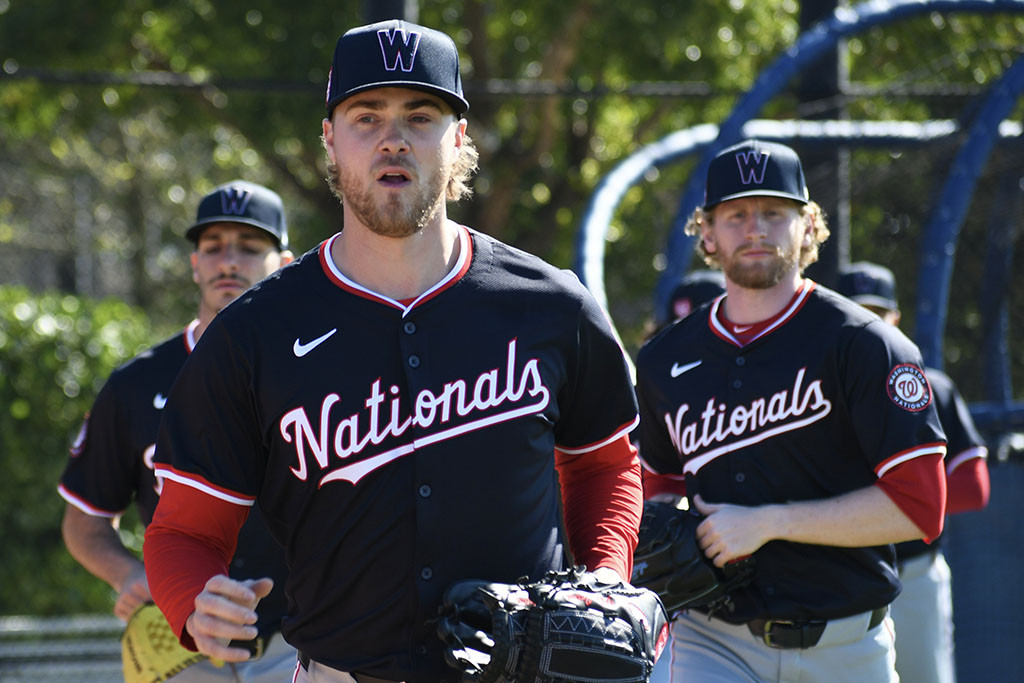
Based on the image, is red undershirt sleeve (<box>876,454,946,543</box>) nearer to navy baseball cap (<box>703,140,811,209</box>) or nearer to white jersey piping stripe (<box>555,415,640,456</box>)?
navy baseball cap (<box>703,140,811,209</box>)

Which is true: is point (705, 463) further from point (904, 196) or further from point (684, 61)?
point (684, 61)

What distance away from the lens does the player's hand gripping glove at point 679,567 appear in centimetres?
386

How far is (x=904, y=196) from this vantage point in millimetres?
7301

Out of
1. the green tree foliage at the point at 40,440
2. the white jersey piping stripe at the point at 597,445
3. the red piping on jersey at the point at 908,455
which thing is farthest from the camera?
the green tree foliage at the point at 40,440

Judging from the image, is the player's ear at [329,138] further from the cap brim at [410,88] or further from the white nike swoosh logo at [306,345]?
the white nike swoosh logo at [306,345]

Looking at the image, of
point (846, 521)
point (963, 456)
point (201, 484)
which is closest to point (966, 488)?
point (963, 456)

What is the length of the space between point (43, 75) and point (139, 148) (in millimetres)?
12115

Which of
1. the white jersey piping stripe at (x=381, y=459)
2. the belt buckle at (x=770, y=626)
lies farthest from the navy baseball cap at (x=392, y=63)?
the belt buckle at (x=770, y=626)

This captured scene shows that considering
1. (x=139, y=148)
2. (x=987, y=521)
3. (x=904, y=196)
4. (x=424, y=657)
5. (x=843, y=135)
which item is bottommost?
(x=424, y=657)

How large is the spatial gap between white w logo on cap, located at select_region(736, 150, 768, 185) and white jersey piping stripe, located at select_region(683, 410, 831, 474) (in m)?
0.84

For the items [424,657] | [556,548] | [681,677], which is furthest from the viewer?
[681,677]

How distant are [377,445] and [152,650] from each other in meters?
2.01

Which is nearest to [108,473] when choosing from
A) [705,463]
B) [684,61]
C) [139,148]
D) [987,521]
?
[705,463]

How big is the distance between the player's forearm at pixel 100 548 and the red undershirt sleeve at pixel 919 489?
100 inches
